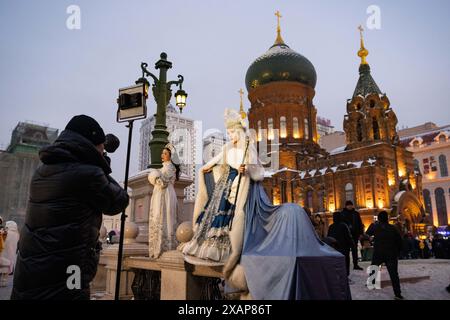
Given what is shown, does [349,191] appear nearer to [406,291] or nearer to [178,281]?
[406,291]

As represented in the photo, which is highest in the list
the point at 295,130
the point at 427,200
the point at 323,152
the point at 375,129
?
the point at 295,130

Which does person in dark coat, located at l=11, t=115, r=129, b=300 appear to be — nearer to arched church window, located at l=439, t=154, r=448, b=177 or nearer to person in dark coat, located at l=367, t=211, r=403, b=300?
person in dark coat, located at l=367, t=211, r=403, b=300

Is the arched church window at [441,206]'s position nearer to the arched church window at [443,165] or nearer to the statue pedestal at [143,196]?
the arched church window at [443,165]

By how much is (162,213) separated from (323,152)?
129 feet

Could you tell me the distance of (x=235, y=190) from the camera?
439 centimetres

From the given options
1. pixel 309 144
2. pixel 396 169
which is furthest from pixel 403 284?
pixel 309 144

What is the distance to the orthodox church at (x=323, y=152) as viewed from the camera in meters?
31.2

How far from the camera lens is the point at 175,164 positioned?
21.7 feet

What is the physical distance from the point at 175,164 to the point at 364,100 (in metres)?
34.0

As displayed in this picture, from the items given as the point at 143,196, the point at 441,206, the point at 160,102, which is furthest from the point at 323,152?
the point at 143,196

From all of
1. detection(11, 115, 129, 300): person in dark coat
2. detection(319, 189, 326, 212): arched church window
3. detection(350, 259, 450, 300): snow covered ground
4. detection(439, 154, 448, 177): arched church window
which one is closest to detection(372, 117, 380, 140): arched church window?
detection(319, 189, 326, 212): arched church window

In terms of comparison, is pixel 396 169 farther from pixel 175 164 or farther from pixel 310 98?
pixel 175 164

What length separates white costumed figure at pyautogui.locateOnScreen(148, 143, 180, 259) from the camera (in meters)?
5.79

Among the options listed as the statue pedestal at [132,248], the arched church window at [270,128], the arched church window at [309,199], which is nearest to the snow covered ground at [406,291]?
the statue pedestal at [132,248]
